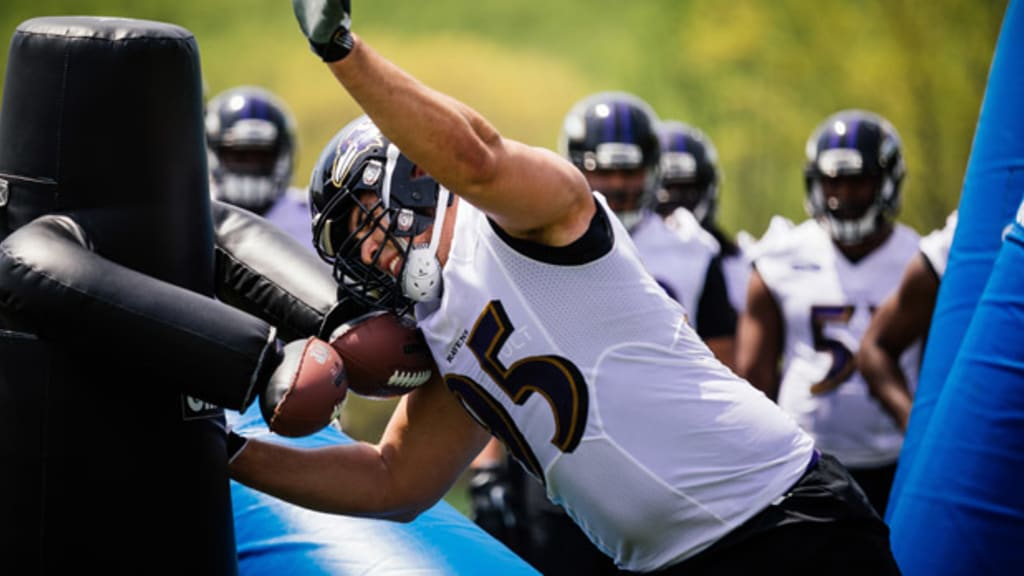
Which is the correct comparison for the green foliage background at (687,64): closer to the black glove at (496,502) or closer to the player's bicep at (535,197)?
the black glove at (496,502)

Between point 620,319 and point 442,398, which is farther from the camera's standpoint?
point 442,398

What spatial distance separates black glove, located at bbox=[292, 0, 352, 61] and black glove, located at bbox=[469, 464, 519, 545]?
3239mm

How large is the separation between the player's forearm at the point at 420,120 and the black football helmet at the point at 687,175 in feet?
18.3

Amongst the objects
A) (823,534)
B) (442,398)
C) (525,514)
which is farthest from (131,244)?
(525,514)

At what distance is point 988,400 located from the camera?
3680 millimetres

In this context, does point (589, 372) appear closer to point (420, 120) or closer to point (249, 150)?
point (420, 120)

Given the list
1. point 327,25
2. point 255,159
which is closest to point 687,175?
point 255,159

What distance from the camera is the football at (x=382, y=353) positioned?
9.45ft

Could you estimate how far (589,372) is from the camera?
105 inches

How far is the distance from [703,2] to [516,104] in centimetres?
153

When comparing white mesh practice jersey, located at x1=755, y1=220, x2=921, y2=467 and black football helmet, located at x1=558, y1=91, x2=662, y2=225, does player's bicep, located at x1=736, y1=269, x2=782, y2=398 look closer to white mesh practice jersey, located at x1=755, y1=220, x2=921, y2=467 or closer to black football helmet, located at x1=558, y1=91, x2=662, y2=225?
white mesh practice jersey, located at x1=755, y1=220, x2=921, y2=467

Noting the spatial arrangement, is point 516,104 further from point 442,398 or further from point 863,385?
point 442,398

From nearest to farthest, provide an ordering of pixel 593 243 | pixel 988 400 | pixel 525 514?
pixel 593 243 → pixel 988 400 → pixel 525 514

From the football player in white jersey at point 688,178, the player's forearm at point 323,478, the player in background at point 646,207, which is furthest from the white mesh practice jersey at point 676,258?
the player's forearm at point 323,478
